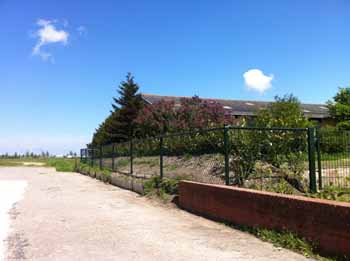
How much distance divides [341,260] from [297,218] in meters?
0.97

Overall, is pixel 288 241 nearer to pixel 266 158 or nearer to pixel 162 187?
pixel 266 158

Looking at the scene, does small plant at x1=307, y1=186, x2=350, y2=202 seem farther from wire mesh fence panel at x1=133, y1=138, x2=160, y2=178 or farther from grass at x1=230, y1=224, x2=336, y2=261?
wire mesh fence panel at x1=133, y1=138, x2=160, y2=178

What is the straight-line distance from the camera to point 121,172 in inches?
706

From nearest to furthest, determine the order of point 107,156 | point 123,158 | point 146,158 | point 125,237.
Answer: point 125,237 < point 146,158 < point 123,158 < point 107,156

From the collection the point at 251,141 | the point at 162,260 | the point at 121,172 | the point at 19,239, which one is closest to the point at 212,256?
the point at 162,260

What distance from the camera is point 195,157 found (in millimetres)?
11703

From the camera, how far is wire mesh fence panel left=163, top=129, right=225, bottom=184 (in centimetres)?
980

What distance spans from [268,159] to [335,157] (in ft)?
5.31

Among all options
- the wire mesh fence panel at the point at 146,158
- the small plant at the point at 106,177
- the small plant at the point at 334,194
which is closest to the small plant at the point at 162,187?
the wire mesh fence panel at the point at 146,158

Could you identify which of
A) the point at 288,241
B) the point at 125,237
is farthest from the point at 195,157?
the point at 288,241

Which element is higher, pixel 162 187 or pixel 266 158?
pixel 266 158

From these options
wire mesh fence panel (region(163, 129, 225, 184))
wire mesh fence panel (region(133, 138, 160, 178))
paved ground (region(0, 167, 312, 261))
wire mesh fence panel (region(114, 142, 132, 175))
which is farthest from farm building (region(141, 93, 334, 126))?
paved ground (region(0, 167, 312, 261))

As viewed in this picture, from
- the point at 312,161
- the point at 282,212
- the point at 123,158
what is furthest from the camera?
the point at 123,158

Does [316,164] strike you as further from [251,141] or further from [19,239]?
[19,239]
